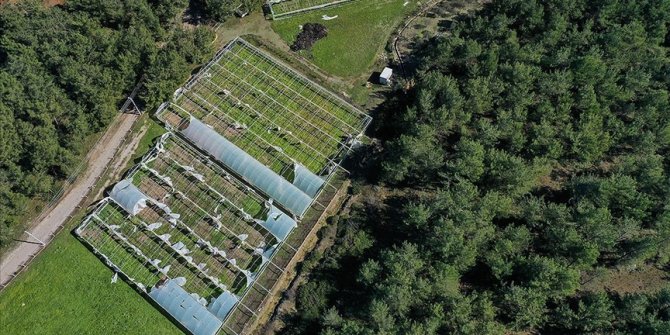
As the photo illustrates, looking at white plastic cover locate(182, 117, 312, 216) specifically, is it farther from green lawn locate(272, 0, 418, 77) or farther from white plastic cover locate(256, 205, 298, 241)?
green lawn locate(272, 0, 418, 77)

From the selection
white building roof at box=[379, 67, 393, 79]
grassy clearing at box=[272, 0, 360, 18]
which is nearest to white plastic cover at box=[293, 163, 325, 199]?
white building roof at box=[379, 67, 393, 79]

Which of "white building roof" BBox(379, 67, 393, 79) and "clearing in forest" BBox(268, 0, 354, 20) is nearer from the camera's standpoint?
"white building roof" BBox(379, 67, 393, 79)

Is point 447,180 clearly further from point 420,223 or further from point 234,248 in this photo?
point 234,248

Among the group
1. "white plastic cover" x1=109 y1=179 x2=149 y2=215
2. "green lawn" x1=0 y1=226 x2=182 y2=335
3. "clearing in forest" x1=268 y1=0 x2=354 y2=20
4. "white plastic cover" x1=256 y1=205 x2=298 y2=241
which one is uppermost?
"clearing in forest" x1=268 y1=0 x2=354 y2=20

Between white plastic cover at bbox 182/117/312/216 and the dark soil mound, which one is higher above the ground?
the dark soil mound

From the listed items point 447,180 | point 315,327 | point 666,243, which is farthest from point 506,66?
point 315,327

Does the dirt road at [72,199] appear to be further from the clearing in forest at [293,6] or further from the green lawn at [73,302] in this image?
the clearing in forest at [293,6]
